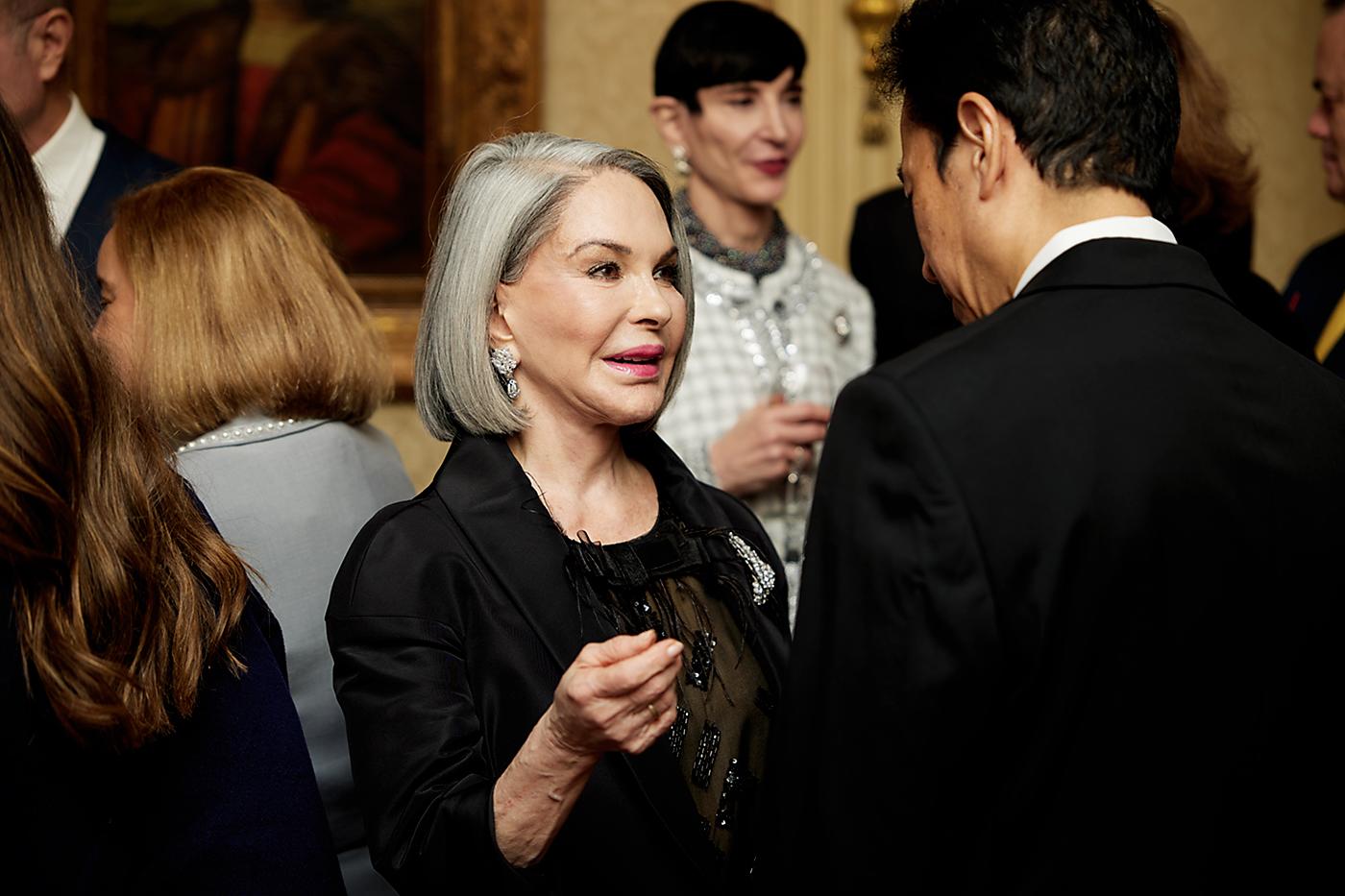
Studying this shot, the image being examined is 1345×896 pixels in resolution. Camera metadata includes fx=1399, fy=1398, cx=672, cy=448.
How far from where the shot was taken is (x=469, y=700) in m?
1.90

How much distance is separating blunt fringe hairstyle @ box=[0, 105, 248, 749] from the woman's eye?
780 mm

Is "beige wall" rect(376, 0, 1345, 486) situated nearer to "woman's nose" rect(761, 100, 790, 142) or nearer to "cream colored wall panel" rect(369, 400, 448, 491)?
"cream colored wall panel" rect(369, 400, 448, 491)

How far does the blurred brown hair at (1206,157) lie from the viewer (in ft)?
9.51

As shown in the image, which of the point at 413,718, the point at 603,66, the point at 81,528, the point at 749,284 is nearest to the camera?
the point at 81,528

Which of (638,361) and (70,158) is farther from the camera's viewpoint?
(70,158)

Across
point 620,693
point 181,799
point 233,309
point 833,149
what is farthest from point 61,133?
point 833,149

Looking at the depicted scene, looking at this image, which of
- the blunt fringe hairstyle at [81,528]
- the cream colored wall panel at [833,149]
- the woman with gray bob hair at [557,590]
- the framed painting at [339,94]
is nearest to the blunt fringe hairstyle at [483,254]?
the woman with gray bob hair at [557,590]

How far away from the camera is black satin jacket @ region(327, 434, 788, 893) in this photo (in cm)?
181

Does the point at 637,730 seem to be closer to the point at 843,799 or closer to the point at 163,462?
the point at 843,799

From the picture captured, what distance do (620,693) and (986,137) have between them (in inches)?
30.9

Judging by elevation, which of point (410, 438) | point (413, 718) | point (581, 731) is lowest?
point (410, 438)

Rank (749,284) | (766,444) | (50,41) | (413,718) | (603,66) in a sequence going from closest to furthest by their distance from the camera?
1. (413,718)
2. (766,444)
3. (50,41)
4. (749,284)
5. (603,66)

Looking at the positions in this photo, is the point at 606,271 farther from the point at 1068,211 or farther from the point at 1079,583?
the point at 1079,583

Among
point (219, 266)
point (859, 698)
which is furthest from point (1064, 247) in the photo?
point (219, 266)
